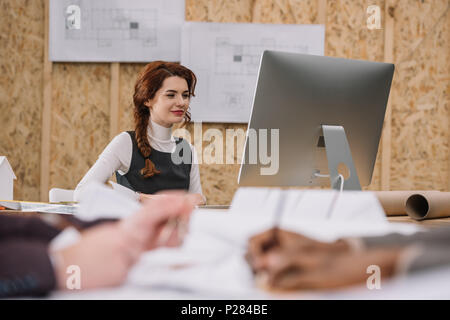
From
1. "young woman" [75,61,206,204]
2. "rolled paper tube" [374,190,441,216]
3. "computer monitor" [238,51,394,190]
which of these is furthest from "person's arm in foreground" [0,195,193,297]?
"young woman" [75,61,206,204]

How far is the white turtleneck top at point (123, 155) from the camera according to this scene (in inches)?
66.0

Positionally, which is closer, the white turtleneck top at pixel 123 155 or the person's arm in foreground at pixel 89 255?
the person's arm in foreground at pixel 89 255

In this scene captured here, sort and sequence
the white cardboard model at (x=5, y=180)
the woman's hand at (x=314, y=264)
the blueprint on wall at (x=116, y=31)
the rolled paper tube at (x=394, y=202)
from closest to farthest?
the woman's hand at (x=314, y=264), the rolled paper tube at (x=394, y=202), the white cardboard model at (x=5, y=180), the blueprint on wall at (x=116, y=31)

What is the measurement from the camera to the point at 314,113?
1.07 metres

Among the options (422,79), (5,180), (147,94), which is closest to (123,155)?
(147,94)

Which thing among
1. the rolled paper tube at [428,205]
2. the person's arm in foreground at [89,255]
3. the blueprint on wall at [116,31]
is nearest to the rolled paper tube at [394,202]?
the rolled paper tube at [428,205]

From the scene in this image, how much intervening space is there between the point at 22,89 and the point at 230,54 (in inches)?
55.6

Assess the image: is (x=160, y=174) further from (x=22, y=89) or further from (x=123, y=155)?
(x=22, y=89)

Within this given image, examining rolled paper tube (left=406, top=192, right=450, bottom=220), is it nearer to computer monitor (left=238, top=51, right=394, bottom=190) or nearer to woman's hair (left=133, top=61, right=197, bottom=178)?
computer monitor (left=238, top=51, right=394, bottom=190)

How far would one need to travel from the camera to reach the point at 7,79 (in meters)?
2.71

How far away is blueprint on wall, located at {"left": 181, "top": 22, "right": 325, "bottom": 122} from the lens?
2.66m

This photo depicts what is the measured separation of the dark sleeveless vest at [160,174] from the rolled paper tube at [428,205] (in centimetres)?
104

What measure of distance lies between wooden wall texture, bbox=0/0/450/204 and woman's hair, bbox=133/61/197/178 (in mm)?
816

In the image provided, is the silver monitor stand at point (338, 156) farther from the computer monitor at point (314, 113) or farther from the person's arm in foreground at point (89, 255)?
the person's arm in foreground at point (89, 255)
